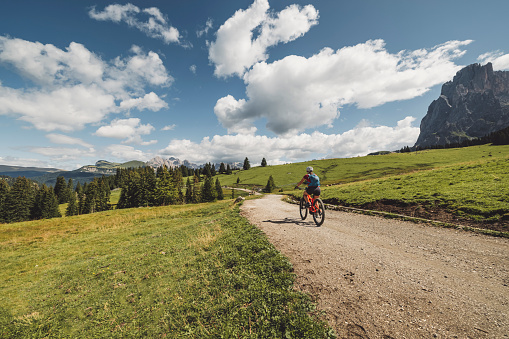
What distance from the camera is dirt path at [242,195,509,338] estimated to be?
425cm

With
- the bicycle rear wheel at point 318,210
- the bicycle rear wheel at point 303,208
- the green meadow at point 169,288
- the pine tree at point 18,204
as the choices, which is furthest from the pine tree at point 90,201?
the bicycle rear wheel at point 318,210

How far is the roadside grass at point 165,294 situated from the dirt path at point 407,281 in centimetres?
80

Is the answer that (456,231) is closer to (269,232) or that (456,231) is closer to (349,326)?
(269,232)

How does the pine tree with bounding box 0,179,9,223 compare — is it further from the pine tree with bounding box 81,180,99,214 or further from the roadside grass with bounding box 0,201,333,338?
the roadside grass with bounding box 0,201,333,338

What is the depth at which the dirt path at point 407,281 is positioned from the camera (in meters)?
4.25

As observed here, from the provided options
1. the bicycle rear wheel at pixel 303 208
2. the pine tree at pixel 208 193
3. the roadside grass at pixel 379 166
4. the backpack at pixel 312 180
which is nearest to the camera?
the backpack at pixel 312 180

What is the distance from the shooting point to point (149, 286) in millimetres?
8773

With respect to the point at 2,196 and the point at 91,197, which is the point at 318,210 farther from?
the point at 91,197

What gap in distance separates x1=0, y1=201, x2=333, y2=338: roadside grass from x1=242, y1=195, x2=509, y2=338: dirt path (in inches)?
31.5

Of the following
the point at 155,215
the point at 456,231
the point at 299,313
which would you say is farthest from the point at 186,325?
the point at 155,215

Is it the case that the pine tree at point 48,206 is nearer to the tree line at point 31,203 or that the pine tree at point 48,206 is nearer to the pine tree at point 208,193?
the tree line at point 31,203

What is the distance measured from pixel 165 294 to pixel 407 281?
8.76 metres

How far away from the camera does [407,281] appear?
5.93m

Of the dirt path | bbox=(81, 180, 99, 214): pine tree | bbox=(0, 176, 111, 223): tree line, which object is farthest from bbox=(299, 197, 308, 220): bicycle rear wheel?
bbox=(81, 180, 99, 214): pine tree
